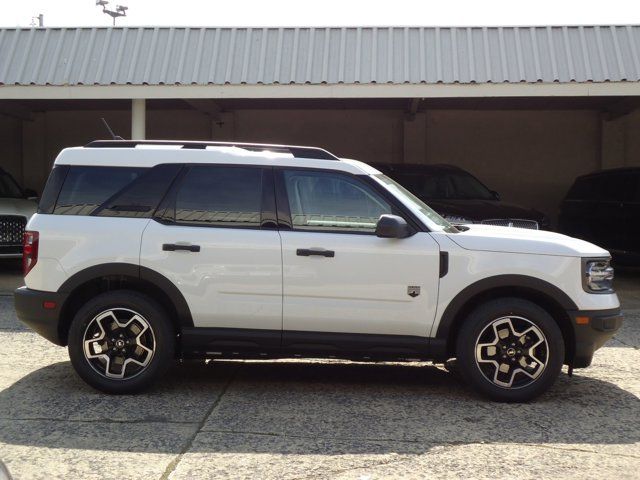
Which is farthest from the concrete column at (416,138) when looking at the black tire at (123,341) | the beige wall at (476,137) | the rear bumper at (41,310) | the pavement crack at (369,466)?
the pavement crack at (369,466)

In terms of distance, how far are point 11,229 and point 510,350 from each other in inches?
339

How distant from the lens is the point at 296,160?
546cm

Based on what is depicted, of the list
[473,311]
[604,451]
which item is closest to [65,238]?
[473,311]

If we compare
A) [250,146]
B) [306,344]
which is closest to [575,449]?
[306,344]

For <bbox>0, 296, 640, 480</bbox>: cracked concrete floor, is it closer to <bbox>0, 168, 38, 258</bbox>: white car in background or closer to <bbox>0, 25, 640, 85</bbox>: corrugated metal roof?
<bbox>0, 168, 38, 258</bbox>: white car in background

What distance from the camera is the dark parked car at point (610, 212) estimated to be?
455 inches

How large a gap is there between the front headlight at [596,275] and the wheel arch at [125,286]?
2892mm

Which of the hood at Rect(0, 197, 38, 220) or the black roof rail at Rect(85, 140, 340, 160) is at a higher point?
the black roof rail at Rect(85, 140, 340, 160)

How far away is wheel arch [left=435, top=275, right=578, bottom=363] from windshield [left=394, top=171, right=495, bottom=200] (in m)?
5.87

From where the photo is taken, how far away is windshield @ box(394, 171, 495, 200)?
11.3 metres

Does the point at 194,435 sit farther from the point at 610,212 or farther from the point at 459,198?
the point at 610,212

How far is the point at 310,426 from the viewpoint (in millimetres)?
4691

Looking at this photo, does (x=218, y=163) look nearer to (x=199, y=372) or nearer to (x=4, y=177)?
(x=199, y=372)

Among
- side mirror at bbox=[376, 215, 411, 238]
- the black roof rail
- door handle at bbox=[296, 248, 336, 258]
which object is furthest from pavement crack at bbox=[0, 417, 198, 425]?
the black roof rail
